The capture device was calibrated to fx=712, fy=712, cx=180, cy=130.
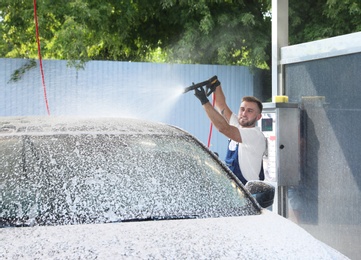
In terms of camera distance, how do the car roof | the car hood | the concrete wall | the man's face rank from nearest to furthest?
the car hood < the car roof < the concrete wall < the man's face

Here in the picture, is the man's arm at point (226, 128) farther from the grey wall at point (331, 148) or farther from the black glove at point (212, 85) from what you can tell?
the grey wall at point (331, 148)

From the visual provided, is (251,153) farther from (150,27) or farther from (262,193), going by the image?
(150,27)

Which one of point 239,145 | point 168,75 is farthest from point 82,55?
point 239,145

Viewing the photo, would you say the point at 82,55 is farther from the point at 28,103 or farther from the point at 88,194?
the point at 88,194

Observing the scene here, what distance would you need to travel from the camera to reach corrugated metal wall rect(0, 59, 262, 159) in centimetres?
1289

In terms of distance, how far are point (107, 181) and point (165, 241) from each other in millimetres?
691

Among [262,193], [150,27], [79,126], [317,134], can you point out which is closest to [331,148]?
[317,134]

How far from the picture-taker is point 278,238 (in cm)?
326

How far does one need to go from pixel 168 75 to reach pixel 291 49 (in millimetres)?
7252

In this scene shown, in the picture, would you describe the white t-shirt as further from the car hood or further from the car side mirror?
the car hood

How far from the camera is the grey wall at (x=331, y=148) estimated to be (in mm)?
5809

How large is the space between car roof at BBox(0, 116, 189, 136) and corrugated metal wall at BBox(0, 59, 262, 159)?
8660 mm

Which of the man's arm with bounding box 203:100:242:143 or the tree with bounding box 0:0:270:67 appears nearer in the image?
the man's arm with bounding box 203:100:242:143

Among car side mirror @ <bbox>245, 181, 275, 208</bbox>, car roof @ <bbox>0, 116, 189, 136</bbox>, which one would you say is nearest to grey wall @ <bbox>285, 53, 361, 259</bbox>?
car side mirror @ <bbox>245, 181, 275, 208</bbox>
